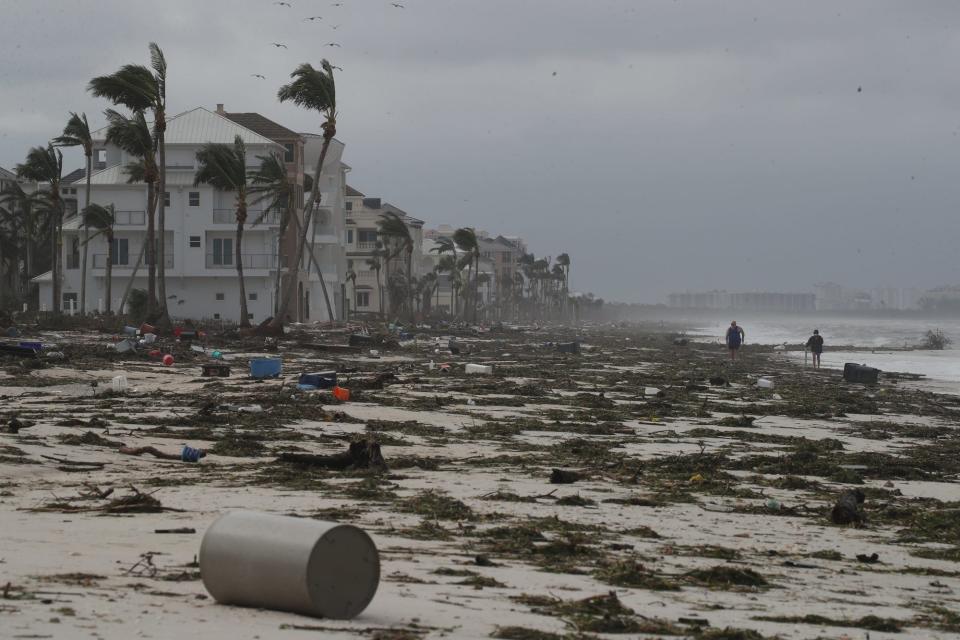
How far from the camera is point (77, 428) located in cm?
1516

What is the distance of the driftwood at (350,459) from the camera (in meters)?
12.7

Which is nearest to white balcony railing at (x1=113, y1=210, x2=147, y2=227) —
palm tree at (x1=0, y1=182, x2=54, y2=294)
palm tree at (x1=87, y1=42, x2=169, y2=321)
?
palm tree at (x1=0, y1=182, x2=54, y2=294)

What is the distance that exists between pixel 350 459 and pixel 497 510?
2704 mm

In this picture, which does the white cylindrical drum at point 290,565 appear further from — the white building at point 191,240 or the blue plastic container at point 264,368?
the white building at point 191,240

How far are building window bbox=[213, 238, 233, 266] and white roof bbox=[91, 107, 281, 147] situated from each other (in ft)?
17.9

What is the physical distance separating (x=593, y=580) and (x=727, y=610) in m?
0.93

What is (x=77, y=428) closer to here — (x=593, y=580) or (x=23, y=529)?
(x=23, y=529)

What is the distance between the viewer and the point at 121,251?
72.8 metres

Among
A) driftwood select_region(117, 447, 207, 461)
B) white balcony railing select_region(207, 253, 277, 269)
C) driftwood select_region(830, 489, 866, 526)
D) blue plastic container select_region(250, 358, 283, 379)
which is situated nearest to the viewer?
driftwood select_region(830, 489, 866, 526)

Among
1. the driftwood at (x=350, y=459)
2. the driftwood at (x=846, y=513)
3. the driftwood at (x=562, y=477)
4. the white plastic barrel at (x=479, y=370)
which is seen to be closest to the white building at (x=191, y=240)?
the white plastic barrel at (x=479, y=370)

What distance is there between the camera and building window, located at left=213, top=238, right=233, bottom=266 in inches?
2815

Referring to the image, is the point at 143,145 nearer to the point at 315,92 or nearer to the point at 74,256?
the point at 315,92

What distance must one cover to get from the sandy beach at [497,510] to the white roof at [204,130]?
49408 millimetres

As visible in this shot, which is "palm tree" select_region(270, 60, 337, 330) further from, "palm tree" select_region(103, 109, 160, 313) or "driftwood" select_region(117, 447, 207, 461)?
"driftwood" select_region(117, 447, 207, 461)
